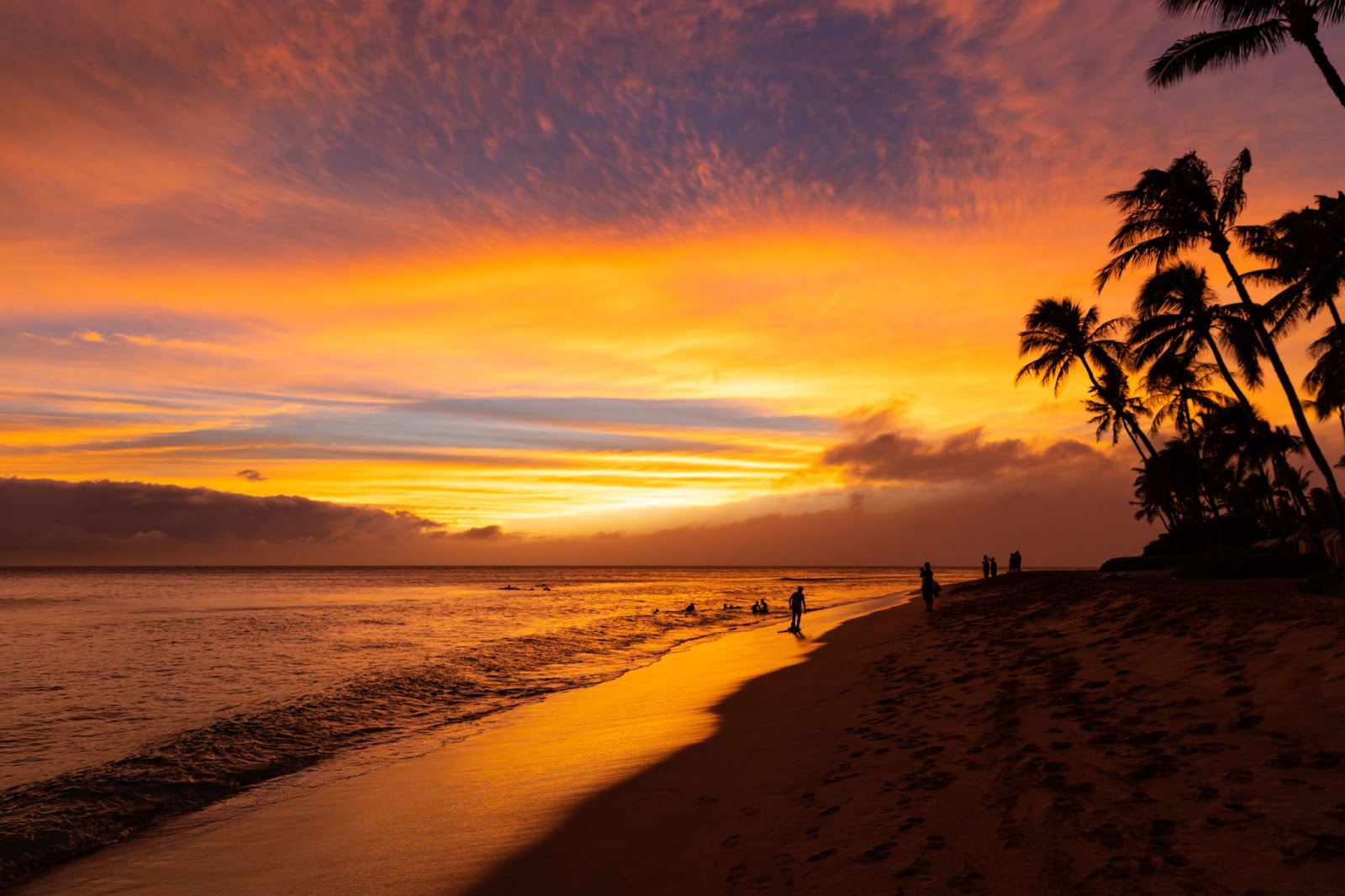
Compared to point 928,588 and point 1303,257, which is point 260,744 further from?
point 1303,257

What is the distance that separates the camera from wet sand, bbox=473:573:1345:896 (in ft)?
18.3

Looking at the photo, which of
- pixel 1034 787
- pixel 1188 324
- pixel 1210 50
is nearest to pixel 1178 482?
pixel 1188 324

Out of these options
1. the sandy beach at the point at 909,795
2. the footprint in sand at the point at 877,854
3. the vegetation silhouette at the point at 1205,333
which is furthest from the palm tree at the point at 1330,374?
the footprint in sand at the point at 877,854

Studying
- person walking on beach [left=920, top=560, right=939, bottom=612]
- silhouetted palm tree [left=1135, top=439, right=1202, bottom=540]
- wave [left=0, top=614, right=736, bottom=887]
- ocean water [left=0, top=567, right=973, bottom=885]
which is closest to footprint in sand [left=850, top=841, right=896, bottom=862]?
wave [left=0, top=614, right=736, bottom=887]

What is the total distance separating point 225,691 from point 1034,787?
868 inches

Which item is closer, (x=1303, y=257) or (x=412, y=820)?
(x=412, y=820)

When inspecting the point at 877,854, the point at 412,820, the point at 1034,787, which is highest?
the point at 1034,787

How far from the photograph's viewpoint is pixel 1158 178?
89.6ft

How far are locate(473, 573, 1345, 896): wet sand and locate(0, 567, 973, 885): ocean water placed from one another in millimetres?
7541

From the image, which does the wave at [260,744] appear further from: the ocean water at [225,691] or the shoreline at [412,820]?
the shoreline at [412,820]

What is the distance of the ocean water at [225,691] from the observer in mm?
11625

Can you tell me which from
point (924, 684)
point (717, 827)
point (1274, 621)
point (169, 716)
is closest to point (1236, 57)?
point (1274, 621)

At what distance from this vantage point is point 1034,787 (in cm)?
727

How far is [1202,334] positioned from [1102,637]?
81.7ft
